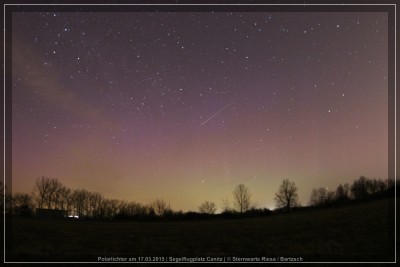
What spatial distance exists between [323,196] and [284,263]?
162 meters

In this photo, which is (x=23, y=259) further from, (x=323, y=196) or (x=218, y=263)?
(x=323, y=196)

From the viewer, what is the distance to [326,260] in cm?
1288

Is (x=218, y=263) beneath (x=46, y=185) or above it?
beneath

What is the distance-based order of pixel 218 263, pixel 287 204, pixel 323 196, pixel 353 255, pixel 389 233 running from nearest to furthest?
pixel 218 263 < pixel 353 255 < pixel 389 233 < pixel 287 204 < pixel 323 196

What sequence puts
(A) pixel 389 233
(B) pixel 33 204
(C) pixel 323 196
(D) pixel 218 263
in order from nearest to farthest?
(D) pixel 218 263, (A) pixel 389 233, (B) pixel 33 204, (C) pixel 323 196

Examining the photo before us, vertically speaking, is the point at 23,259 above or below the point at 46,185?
below

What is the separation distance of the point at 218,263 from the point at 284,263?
2574 millimetres

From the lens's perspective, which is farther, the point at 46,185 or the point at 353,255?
the point at 46,185

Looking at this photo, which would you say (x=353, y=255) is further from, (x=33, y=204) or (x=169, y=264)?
(x=33, y=204)

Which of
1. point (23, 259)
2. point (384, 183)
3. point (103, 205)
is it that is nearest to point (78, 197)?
point (103, 205)

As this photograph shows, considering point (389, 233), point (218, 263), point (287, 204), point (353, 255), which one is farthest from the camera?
point (287, 204)

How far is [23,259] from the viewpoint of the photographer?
13.3 metres

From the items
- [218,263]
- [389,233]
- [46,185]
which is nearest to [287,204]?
[46,185]

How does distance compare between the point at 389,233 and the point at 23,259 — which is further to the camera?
the point at 389,233
